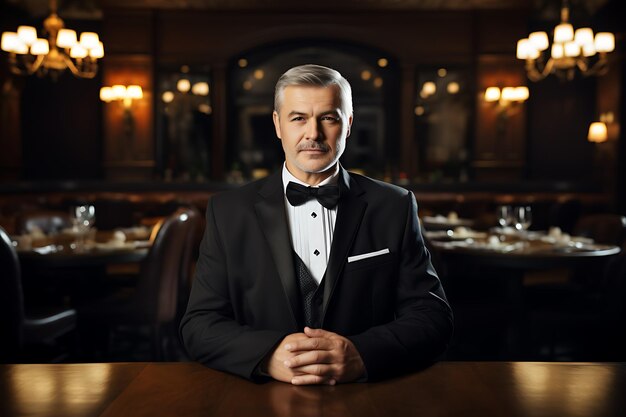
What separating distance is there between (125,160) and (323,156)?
10682 mm

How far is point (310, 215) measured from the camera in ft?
5.35

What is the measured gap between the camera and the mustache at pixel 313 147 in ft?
4.91

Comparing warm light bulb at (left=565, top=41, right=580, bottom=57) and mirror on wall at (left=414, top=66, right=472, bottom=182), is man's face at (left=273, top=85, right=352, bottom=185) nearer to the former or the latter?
warm light bulb at (left=565, top=41, right=580, bottom=57)

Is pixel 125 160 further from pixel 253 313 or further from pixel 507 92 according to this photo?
pixel 253 313

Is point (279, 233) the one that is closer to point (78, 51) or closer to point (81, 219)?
point (81, 219)

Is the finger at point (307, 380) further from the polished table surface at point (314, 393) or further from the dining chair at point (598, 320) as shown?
the dining chair at point (598, 320)

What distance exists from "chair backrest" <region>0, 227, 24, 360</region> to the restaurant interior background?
7.69 m

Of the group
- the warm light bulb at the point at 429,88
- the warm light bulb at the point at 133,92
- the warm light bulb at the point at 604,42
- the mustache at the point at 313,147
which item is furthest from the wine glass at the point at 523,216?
Result: the warm light bulb at the point at 133,92

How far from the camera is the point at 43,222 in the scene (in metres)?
5.25

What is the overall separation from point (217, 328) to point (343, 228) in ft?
1.24

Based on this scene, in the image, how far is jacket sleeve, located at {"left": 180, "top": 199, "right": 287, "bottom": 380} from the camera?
4.29 feet

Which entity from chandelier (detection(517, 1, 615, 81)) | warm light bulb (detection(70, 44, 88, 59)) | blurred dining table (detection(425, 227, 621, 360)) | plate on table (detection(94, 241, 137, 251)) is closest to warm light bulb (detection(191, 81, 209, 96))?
warm light bulb (detection(70, 44, 88, 59))

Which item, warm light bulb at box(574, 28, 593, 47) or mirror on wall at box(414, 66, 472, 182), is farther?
mirror on wall at box(414, 66, 472, 182)

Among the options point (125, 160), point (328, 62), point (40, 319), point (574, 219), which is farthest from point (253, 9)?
point (40, 319)
